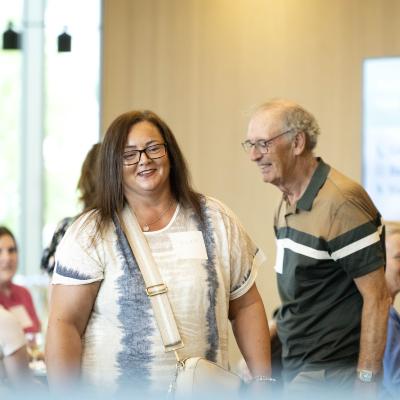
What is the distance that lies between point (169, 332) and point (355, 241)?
2.92 feet

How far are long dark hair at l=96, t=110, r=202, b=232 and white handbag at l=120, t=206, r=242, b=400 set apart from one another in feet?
0.17

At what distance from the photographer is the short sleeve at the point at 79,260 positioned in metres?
2.22

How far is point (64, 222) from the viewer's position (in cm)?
405

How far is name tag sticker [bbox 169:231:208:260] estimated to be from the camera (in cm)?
228

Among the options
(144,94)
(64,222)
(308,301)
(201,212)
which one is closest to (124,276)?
(201,212)

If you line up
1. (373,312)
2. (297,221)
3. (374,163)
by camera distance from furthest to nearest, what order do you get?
(374,163)
(297,221)
(373,312)

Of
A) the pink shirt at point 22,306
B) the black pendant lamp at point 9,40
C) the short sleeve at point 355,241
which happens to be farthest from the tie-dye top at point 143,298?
the black pendant lamp at point 9,40

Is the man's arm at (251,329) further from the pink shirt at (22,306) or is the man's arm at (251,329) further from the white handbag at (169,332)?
the pink shirt at (22,306)

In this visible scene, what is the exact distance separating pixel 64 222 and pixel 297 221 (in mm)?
1485

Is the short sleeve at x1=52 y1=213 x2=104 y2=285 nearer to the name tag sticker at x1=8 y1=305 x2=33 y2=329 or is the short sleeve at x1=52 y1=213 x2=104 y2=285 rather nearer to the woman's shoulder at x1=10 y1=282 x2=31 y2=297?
the name tag sticker at x1=8 y1=305 x2=33 y2=329

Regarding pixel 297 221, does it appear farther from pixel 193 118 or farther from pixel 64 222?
pixel 193 118

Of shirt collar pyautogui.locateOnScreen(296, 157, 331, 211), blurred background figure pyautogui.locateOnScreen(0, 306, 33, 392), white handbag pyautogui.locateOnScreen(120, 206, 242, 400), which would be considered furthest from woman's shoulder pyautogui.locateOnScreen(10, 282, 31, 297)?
white handbag pyautogui.locateOnScreen(120, 206, 242, 400)

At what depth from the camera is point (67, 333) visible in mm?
2201

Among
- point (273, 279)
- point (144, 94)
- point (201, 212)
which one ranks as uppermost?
point (144, 94)
